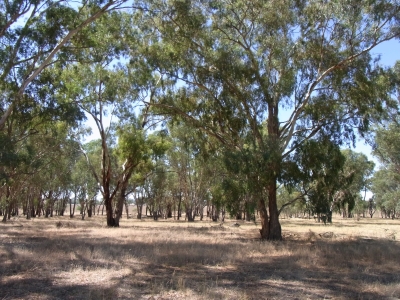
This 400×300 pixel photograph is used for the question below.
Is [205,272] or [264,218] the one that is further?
[264,218]

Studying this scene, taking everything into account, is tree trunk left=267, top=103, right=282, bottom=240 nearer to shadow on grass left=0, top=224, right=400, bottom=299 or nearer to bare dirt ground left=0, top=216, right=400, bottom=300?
shadow on grass left=0, top=224, right=400, bottom=299

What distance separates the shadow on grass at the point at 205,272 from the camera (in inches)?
288

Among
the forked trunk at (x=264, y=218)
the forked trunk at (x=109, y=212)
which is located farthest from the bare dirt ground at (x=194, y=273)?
the forked trunk at (x=109, y=212)

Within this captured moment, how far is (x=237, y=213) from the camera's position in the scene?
17.9 metres

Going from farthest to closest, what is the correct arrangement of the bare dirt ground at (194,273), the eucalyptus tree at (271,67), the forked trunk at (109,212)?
the forked trunk at (109,212) → the eucalyptus tree at (271,67) → the bare dirt ground at (194,273)

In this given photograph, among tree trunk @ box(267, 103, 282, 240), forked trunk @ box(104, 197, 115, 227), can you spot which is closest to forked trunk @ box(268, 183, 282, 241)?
tree trunk @ box(267, 103, 282, 240)

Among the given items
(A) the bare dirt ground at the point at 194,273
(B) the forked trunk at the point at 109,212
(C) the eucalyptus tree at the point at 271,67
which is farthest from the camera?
(B) the forked trunk at the point at 109,212

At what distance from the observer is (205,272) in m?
9.52

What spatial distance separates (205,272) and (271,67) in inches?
502

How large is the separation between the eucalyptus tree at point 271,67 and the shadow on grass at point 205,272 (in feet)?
17.8

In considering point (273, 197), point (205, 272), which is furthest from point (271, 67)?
point (205, 272)

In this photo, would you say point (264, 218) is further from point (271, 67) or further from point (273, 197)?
point (271, 67)

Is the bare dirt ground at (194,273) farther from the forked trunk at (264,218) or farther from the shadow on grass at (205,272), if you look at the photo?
the forked trunk at (264,218)

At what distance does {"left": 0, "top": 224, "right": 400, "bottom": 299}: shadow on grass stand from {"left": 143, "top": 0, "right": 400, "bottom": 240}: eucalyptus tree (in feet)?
17.8
